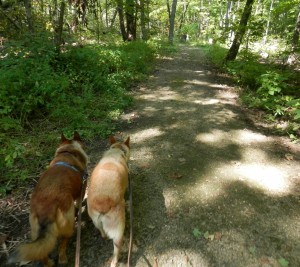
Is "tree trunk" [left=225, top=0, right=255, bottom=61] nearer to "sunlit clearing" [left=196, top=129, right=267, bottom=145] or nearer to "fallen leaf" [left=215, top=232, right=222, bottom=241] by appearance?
"sunlit clearing" [left=196, top=129, right=267, bottom=145]

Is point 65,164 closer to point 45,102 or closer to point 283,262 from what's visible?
Result: point 283,262

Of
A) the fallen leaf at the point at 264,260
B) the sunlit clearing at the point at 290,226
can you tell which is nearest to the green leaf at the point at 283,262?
the fallen leaf at the point at 264,260

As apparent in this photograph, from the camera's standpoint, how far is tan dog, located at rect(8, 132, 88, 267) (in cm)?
226

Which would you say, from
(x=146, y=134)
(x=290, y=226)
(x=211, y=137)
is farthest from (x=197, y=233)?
(x=146, y=134)

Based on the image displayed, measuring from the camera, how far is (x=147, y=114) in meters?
7.15

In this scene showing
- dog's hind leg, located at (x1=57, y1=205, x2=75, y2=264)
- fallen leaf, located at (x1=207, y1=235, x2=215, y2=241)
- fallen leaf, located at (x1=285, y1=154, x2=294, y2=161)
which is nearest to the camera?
dog's hind leg, located at (x1=57, y1=205, x2=75, y2=264)

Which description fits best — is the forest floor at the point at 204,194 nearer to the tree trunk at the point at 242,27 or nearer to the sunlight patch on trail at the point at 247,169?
the sunlight patch on trail at the point at 247,169

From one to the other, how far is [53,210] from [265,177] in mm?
3680

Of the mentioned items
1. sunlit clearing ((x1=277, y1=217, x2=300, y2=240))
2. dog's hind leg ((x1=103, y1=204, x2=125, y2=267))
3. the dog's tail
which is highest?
the dog's tail

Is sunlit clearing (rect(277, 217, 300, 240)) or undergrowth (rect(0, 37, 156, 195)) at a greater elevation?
undergrowth (rect(0, 37, 156, 195))

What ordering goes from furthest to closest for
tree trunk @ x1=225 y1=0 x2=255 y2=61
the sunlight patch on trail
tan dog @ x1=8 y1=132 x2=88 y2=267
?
tree trunk @ x1=225 y1=0 x2=255 y2=61 → the sunlight patch on trail → tan dog @ x1=8 y1=132 x2=88 y2=267

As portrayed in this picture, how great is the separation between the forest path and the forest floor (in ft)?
0.04

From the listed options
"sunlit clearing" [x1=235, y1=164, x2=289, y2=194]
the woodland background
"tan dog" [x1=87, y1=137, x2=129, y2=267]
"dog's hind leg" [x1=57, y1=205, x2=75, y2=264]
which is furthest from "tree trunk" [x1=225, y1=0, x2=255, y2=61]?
"dog's hind leg" [x1=57, y1=205, x2=75, y2=264]

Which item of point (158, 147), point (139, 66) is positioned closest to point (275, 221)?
point (158, 147)
